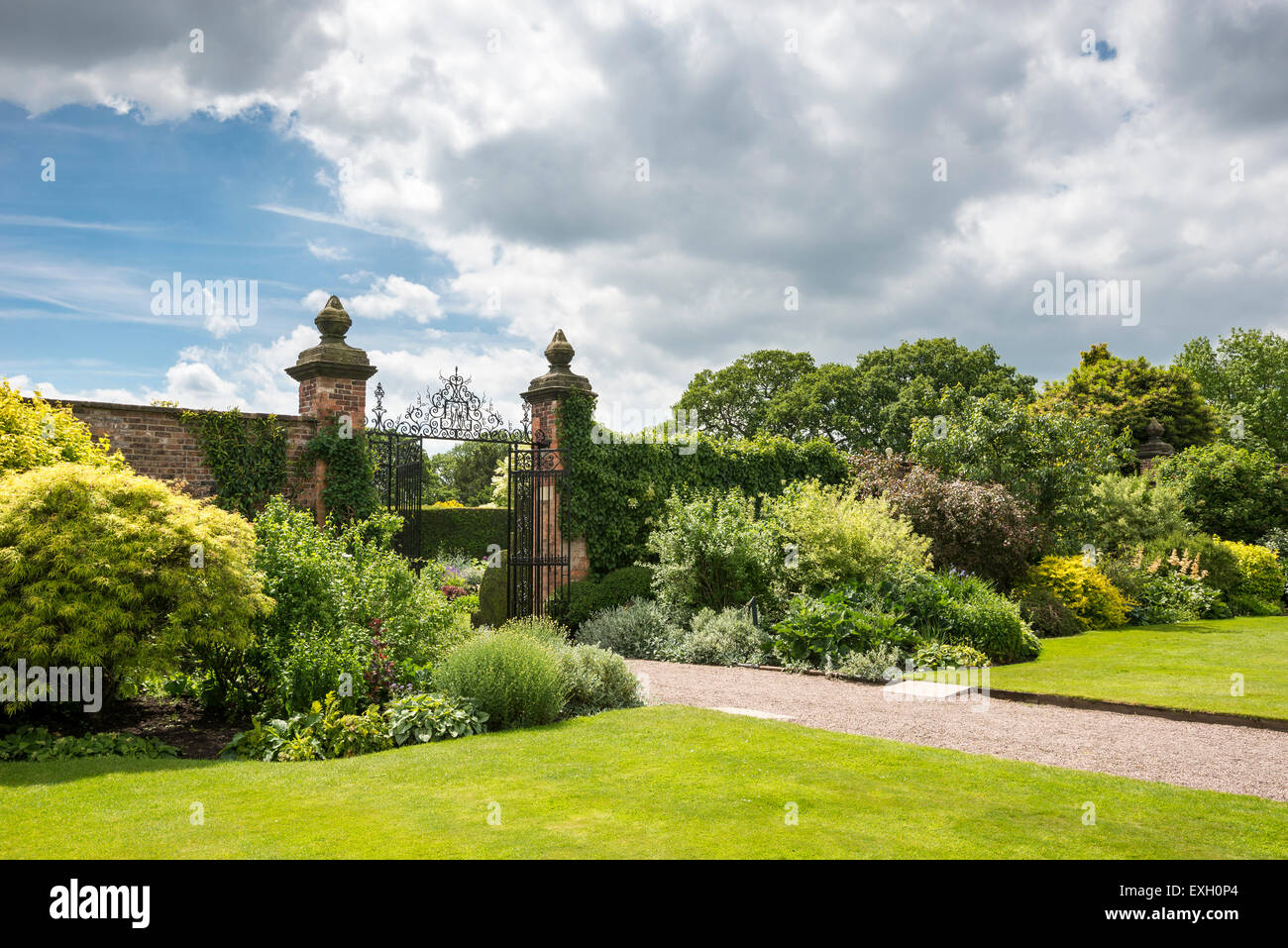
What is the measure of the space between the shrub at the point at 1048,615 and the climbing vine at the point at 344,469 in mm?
10577

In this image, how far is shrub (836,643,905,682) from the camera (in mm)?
9773

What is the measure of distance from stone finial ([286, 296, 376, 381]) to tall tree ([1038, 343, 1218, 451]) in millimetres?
26675

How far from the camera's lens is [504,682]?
682cm

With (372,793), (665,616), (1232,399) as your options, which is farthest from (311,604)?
(1232,399)

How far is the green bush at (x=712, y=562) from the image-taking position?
12375 millimetres

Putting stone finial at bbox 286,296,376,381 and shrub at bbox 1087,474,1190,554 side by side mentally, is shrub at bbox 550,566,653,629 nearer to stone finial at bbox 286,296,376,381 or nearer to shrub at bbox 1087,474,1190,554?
stone finial at bbox 286,296,376,381

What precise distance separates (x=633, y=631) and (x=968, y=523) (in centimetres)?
649

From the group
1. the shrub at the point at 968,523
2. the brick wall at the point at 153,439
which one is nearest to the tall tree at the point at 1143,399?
the shrub at the point at 968,523

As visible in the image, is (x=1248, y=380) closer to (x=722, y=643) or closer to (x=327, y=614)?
(x=722, y=643)

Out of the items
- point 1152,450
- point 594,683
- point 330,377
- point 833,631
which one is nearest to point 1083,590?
point 833,631

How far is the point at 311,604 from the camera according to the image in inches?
287

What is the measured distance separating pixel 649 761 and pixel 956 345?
33233 mm

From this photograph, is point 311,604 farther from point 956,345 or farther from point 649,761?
point 956,345

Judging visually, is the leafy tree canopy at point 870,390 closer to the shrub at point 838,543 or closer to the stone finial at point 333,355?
the shrub at point 838,543
